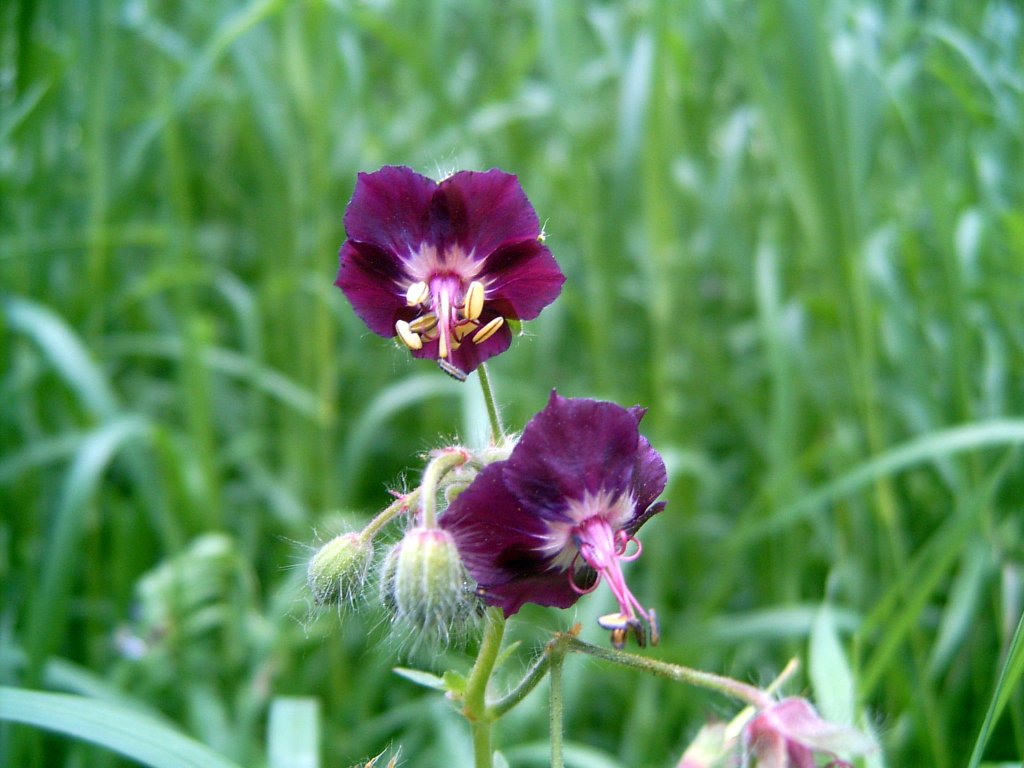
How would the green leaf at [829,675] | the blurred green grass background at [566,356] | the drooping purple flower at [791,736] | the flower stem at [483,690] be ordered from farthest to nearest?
1. the blurred green grass background at [566,356]
2. the green leaf at [829,675]
3. the flower stem at [483,690]
4. the drooping purple flower at [791,736]

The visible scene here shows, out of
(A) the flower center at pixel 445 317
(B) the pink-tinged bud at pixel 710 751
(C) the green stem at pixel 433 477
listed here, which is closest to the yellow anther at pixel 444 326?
(A) the flower center at pixel 445 317

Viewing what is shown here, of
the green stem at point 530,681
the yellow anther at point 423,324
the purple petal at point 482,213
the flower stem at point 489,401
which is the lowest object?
the green stem at point 530,681

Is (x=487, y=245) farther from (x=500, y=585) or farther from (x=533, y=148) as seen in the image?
(x=533, y=148)

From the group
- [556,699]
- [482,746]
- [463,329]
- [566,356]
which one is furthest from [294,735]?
[566,356]

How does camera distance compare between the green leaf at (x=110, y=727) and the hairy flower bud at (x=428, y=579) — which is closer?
the hairy flower bud at (x=428, y=579)

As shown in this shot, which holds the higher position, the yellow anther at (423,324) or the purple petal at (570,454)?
the yellow anther at (423,324)

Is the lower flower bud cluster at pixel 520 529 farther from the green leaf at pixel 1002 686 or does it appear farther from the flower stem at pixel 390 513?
the green leaf at pixel 1002 686

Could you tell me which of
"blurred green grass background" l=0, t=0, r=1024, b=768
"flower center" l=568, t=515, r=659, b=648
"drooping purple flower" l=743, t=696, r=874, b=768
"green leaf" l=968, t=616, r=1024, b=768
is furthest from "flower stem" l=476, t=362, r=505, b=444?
"blurred green grass background" l=0, t=0, r=1024, b=768
